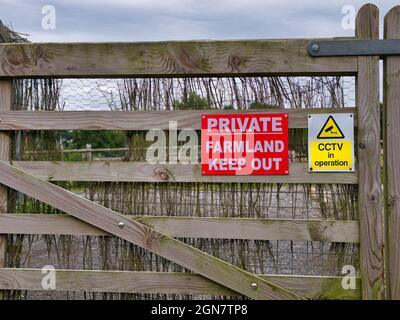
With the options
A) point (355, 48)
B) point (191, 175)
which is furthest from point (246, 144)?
point (355, 48)

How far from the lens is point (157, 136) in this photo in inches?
121

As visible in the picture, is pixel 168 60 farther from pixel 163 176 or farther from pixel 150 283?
pixel 150 283

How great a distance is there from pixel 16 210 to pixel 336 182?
228cm

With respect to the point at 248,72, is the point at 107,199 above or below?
below

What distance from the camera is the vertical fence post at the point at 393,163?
9.30 feet

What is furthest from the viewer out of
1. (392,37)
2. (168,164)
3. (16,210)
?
(16,210)

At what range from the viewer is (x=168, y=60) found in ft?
9.87

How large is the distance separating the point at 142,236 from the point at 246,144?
93 centimetres

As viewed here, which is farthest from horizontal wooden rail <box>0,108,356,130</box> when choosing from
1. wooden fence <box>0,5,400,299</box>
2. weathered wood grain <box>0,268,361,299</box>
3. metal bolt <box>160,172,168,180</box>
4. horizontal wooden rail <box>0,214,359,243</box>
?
weathered wood grain <box>0,268,361,299</box>

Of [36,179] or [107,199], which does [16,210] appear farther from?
[107,199]

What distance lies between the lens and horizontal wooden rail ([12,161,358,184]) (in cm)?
292

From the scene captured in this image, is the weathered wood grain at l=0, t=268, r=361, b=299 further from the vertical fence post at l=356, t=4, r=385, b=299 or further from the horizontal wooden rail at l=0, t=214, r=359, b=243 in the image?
the horizontal wooden rail at l=0, t=214, r=359, b=243
